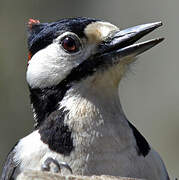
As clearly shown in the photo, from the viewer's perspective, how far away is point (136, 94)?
883 cm

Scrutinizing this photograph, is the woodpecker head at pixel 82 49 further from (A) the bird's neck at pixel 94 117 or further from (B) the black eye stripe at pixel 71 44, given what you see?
(A) the bird's neck at pixel 94 117

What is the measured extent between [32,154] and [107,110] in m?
0.51

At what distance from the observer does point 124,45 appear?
4469 millimetres

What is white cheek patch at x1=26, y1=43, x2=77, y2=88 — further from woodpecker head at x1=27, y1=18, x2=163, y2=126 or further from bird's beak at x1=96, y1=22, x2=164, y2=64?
bird's beak at x1=96, y1=22, x2=164, y2=64

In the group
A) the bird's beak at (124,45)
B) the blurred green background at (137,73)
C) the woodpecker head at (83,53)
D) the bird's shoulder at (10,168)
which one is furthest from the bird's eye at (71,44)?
the blurred green background at (137,73)

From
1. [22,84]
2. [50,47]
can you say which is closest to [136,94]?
[22,84]

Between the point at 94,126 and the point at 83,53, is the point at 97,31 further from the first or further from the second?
the point at 94,126

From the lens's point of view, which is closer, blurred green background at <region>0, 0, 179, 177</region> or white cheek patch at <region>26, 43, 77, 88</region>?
white cheek patch at <region>26, 43, 77, 88</region>

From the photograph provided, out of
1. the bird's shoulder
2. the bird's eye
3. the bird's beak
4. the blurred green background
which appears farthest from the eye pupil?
the blurred green background

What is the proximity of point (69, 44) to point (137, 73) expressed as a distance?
428 centimetres

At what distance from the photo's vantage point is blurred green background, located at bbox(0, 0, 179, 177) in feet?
28.3

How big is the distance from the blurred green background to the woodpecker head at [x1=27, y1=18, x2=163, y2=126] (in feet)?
13.1

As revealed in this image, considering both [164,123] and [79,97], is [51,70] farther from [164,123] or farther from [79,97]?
[164,123]

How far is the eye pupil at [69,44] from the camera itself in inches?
175
